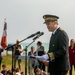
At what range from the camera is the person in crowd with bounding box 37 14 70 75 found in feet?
16.9

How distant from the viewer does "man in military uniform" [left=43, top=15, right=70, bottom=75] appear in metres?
5.14

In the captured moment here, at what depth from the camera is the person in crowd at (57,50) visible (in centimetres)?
514

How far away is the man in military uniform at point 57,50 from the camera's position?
5145 millimetres

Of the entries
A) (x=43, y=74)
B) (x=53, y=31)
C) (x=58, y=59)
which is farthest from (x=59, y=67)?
(x=43, y=74)

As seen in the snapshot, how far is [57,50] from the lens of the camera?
5.20 metres

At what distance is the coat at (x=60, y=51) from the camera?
16.9ft

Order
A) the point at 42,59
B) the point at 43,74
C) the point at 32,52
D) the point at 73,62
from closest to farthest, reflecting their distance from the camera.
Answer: the point at 42,59, the point at 43,74, the point at 73,62, the point at 32,52

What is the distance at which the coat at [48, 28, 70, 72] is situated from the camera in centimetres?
514

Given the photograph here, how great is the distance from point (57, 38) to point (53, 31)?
13 centimetres

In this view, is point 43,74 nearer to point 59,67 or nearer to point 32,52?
point 59,67

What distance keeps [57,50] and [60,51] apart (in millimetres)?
81

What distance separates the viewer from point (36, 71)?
881cm

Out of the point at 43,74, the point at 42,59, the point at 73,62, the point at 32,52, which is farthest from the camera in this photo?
the point at 32,52

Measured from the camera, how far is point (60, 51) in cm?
512
